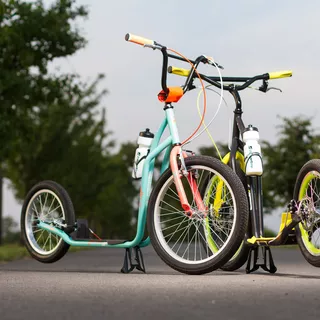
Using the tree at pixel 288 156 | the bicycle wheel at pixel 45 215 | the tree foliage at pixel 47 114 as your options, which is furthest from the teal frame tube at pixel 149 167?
the tree at pixel 288 156

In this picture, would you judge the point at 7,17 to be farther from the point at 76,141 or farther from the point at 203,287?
the point at 203,287

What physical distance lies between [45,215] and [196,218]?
6.67ft

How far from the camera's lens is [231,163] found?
263 inches

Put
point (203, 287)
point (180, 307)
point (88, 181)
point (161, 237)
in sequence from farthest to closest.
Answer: point (88, 181), point (161, 237), point (203, 287), point (180, 307)

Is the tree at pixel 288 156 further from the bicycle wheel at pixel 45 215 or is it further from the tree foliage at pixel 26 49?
the bicycle wheel at pixel 45 215

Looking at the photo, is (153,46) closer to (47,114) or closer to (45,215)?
(45,215)

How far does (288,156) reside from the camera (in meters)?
24.6

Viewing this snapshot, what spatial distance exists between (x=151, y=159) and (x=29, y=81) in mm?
13163

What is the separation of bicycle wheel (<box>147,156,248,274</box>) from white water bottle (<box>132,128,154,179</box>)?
39cm

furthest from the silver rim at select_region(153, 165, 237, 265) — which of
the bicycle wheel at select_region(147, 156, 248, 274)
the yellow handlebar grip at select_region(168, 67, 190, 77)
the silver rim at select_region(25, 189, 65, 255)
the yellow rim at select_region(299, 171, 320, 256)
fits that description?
the silver rim at select_region(25, 189, 65, 255)

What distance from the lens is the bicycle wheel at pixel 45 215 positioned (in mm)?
7223

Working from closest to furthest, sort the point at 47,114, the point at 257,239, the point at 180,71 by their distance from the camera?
the point at 257,239, the point at 180,71, the point at 47,114

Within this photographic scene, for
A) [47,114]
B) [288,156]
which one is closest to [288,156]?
[288,156]

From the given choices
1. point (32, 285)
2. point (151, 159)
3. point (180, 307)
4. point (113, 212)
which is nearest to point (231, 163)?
point (151, 159)
